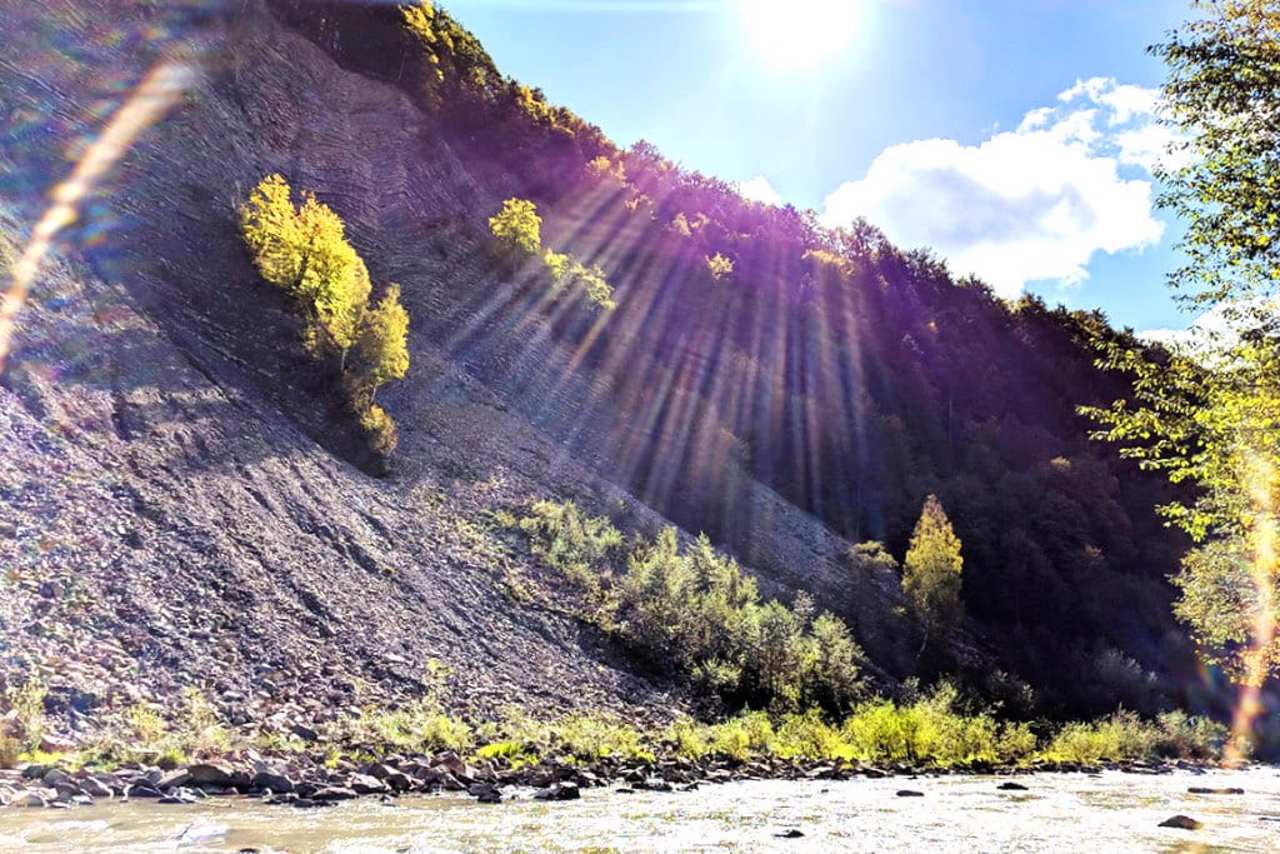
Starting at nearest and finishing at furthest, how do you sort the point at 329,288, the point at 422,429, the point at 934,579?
the point at 329,288, the point at 422,429, the point at 934,579

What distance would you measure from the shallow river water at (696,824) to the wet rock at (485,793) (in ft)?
0.72

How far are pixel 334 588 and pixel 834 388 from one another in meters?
59.1

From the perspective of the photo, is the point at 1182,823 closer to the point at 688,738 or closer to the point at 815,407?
the point at 688,738

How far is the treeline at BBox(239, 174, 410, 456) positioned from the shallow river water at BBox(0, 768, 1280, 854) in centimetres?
2027

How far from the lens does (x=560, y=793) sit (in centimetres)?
1298

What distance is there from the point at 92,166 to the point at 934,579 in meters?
43.7

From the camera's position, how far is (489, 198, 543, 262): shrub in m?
51.5

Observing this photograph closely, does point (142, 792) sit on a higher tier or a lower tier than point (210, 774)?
lower

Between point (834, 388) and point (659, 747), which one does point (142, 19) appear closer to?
point (659, 747)

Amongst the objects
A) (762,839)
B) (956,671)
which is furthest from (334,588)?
(956,671)

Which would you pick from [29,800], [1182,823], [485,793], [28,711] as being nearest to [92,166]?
[28,711]

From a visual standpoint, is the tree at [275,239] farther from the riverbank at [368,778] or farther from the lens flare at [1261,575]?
the lens flare at [1261,575]

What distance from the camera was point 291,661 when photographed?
55.5ft

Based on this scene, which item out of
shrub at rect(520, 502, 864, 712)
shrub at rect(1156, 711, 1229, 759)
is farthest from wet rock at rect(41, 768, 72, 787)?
shrub at rect(1156, 711, 1229, 759)
